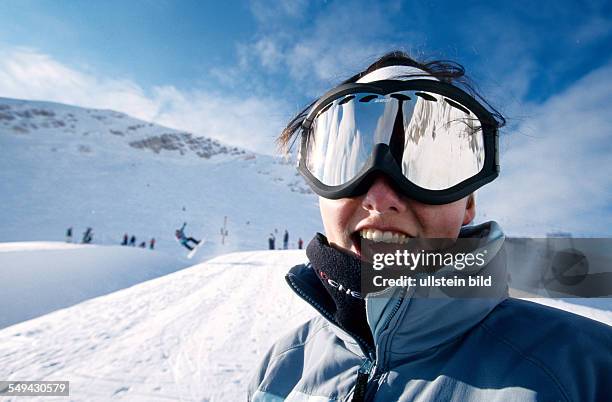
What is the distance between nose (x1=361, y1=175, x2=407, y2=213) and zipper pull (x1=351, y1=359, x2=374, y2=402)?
1.60ft

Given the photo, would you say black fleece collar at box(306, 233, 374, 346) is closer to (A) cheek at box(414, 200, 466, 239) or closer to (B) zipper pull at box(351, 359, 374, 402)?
(B) zipper pull at box(351, 359, 374, 402)

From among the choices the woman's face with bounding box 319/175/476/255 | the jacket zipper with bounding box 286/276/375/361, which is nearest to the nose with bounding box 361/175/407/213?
the woman's face with bounding box 319/175/476/255

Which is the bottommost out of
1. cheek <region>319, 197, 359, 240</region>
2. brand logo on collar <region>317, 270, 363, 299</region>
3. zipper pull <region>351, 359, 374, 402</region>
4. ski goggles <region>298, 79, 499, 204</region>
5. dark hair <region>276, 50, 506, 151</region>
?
zipper pull <region>351, 359, 374, 402</region>

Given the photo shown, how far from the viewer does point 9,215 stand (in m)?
26.0

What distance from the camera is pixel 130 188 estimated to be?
3569 centimetres

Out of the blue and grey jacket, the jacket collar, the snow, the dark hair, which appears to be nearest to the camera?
the blue and grey jacket

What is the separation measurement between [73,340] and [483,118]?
4.50 meters

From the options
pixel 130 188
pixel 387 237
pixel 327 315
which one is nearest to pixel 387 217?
pixel 387 237

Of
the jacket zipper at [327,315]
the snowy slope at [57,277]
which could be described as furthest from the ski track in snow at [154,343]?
the jacket zipper at [327,315]

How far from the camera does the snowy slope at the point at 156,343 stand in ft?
8.31

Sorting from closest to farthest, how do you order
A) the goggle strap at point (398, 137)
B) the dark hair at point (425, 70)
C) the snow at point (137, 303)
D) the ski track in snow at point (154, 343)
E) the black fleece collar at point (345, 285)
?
1. the black fleece collar at point (345, 285)
2. the goggle strap at point (398, 137)
3. the dark hair at point (425, 70)
4. the ski track in snow at point (154, 343)
5. the snow at point (137, 303)

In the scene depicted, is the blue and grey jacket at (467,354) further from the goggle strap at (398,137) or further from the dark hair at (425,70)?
the dark hair at (425,70)

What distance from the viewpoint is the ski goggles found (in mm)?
1032

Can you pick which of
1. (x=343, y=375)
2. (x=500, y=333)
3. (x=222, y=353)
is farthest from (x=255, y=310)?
(x=500, y=333)
